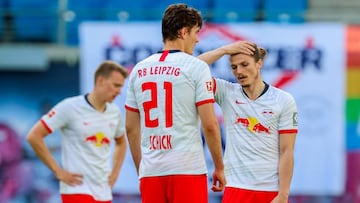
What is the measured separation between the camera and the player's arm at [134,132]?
20.6 feet

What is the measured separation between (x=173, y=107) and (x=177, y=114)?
2.0 inches

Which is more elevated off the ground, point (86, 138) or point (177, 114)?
point (177, 114)

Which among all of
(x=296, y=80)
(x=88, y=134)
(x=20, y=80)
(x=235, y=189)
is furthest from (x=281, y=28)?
(x=235, y=189)

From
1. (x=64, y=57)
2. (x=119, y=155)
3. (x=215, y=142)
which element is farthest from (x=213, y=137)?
(x=64, y=57)

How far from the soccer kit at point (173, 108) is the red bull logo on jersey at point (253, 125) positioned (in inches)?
23.0

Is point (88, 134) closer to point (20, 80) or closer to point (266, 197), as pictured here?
point (266, 197)

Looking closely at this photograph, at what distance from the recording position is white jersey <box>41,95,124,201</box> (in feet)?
27.5

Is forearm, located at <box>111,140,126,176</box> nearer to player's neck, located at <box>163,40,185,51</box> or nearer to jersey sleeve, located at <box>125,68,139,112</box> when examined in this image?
jersey sleeve, located at <box>125,68,139,112</box>

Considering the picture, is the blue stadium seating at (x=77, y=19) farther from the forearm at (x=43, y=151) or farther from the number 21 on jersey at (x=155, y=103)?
the number 21 on jersey at (x=155, y=103)

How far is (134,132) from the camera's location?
6.32 metres

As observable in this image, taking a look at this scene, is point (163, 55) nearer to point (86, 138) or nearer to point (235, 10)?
point (86, 138)

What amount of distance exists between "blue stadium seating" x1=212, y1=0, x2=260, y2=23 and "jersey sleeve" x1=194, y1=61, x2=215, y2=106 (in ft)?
25.1

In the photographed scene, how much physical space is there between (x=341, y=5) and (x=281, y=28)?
6.54 ft

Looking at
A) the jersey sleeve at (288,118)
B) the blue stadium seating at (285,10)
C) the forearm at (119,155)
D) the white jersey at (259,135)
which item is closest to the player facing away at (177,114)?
the white jersey at (259,135)
